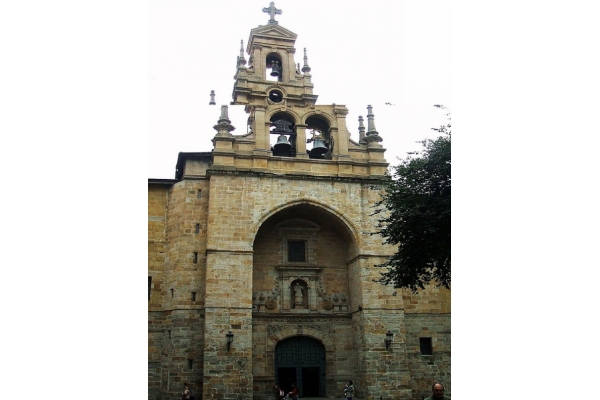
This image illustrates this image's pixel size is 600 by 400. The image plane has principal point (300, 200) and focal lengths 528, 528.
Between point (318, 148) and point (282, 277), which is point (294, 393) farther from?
point (318, 148)

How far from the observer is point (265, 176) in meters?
15.9

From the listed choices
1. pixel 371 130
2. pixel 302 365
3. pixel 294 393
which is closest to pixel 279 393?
pixel 294 393

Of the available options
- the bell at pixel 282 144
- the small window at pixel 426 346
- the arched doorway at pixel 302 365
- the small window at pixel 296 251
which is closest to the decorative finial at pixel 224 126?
the bell at pixel 282 144

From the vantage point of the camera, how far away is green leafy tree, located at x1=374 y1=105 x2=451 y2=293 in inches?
361

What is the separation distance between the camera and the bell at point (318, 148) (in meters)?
16.9

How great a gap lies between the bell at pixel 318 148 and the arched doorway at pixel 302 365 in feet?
19.0

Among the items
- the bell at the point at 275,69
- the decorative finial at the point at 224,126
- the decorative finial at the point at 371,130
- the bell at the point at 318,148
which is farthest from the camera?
the bell at the point at 275,69

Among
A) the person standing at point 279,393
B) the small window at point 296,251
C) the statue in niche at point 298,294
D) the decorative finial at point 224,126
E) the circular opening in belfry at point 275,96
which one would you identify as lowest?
the person standing at point 279,393

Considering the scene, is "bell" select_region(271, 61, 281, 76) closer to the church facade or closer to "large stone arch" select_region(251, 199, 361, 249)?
the church facade

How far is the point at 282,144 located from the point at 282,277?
4.15m

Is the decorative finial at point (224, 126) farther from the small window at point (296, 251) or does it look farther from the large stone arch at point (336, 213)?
the small window at point (296, 251)

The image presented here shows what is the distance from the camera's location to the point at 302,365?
617 inches
